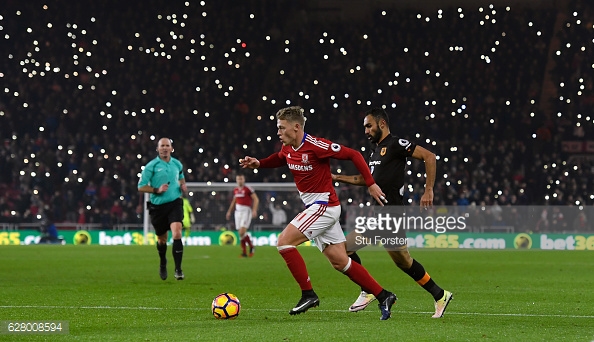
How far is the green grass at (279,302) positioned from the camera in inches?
293

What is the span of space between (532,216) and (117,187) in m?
14.8

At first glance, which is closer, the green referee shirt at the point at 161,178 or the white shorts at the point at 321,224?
the white shorts at the point at 321,224

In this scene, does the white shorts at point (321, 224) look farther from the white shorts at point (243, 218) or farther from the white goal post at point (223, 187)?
the white goal post at point (223, 187)

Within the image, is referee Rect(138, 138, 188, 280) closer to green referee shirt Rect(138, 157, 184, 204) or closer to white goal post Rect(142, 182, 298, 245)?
green referee shirt Rect(138, 157, 184, 204)

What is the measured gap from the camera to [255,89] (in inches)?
1491

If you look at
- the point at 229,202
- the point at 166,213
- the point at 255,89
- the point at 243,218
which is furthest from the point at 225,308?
the point at 255,89

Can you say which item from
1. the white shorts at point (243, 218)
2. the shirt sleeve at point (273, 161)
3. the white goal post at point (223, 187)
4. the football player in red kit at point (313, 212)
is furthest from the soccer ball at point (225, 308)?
the white goal post at point (223, 187)

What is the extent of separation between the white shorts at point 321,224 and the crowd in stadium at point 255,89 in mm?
25171

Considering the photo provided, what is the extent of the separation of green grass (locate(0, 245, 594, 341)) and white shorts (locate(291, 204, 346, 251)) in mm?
737

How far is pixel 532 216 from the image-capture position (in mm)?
29469

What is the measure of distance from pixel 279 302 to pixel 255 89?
27.7m

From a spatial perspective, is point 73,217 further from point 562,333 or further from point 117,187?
point 562,333

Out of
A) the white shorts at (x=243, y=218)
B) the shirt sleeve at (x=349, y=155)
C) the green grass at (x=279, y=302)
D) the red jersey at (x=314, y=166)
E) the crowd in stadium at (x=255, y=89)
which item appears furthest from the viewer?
the crowd in stadium at (x=255, y=89)

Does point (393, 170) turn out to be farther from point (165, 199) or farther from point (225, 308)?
point (165, 199)
